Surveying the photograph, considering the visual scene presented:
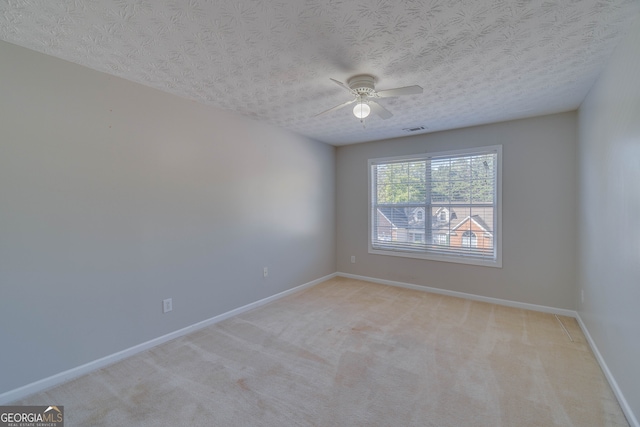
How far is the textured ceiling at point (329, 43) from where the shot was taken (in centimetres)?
150

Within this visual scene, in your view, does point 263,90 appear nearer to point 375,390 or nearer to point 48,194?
point 48,194

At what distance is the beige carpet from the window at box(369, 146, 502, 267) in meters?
1.06

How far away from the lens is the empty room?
1.67m

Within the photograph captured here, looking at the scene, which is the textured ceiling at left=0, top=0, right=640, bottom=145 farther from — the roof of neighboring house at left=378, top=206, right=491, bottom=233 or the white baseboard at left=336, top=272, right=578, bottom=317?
the white baseboard at left=336, top=272, right=578, bottom=317

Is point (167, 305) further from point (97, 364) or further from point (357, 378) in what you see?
point (357, 378)

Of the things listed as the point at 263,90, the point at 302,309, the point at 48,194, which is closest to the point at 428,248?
the point at 302,309

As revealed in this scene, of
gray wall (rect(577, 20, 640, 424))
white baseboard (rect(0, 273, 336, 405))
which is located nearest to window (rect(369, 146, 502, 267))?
gray wall (rect(577, 20, 640, 424))

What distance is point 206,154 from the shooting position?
→ 297 centimetres

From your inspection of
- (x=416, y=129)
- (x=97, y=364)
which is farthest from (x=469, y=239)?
(x=97, y=364)

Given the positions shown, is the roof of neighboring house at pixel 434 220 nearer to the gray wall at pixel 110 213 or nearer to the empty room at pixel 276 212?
the empty room at pixel 276 212

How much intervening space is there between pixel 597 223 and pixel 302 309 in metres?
3.02

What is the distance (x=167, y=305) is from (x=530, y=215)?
4.22m

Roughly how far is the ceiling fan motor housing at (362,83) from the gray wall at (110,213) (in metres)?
1.59

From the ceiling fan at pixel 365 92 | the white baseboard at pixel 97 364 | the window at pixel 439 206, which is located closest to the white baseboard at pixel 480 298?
the window at pixel 439 206
